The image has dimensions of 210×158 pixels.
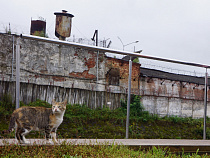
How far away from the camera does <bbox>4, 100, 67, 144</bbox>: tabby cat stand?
2486mm

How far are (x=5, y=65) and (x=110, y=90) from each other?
183 inches

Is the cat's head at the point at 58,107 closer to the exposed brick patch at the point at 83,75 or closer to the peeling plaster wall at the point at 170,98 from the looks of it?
the exposed brick patch at the point at 83,75

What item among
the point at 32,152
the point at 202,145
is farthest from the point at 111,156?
the point at 202,145

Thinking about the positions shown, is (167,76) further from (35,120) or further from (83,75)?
(35,120)

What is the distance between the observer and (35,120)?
257 centimetres

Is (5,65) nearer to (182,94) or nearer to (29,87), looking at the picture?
(29,87)

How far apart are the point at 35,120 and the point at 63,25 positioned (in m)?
11.4

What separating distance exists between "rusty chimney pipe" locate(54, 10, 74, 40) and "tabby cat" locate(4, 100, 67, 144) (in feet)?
36.1

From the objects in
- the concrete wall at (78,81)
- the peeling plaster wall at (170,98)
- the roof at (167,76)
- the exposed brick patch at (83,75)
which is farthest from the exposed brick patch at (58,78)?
A: the roof at (167,76)

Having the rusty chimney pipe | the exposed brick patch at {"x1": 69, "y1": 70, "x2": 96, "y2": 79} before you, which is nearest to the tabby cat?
the exposed brick patch at {"x1": 69, "y1": 70, "x2": 96, "y2": 79}

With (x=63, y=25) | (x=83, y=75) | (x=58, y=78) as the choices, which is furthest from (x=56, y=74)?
(x=63, y=25)

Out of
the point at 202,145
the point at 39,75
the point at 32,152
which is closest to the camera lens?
the point at 32,152

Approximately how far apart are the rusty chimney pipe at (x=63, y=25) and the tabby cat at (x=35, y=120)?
11.0 m

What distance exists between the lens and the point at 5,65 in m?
10.3
